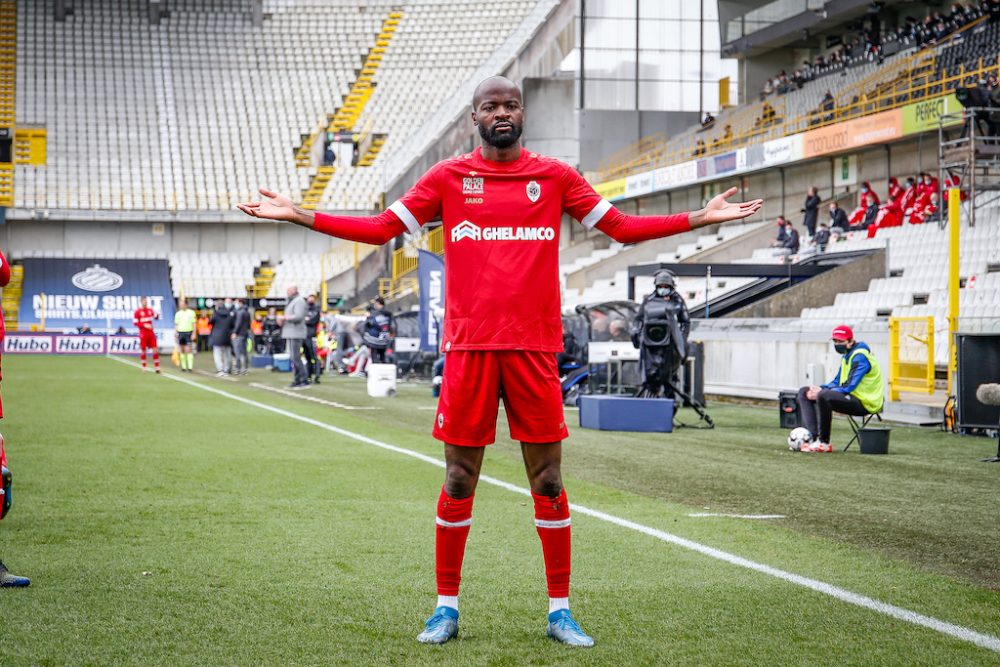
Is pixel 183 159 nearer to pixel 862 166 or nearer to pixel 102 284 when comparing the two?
pixel 102 284

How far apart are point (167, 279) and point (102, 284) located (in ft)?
9.31

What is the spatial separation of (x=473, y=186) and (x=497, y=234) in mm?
213

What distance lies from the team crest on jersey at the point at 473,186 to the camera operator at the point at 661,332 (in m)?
11.2

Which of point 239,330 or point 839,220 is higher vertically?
point 839,220

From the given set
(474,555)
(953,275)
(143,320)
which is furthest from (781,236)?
(474,555)

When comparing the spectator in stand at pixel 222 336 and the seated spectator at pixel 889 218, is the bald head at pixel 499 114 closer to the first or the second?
the spectator in stand at pixel 222 336

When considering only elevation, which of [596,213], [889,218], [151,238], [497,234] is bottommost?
[497,234]

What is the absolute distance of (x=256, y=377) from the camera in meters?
30.3

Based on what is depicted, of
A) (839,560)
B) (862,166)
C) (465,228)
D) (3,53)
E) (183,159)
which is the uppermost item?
(3,53)

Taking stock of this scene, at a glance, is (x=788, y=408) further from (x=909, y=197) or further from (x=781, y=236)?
(x=781, y=236)

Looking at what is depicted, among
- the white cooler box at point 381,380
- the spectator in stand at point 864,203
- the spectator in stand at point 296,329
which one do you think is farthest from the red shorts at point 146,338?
the spectator in stand at point 864,203

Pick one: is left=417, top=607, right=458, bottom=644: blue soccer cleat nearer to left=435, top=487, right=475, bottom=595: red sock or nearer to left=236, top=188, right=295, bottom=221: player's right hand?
left=435, top=487, right=475, bottom=595: red sock

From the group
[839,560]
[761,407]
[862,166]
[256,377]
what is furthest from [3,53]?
[839,560]

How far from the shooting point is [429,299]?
2561 centimetres
